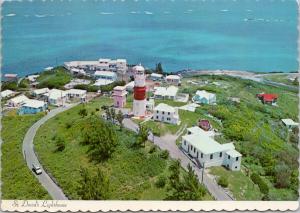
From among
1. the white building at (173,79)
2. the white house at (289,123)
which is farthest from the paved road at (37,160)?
the white house at (289,123)

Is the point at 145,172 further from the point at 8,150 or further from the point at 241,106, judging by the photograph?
the point at 241,106

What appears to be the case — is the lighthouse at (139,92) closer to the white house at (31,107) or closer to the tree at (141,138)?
the tree at (141,138)

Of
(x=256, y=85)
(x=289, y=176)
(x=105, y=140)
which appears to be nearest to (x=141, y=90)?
(x=105, y=140)

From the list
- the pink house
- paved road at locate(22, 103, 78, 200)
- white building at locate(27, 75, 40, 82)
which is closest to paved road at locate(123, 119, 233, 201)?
the pink house

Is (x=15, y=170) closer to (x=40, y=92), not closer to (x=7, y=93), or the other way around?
(x=7, y=93)

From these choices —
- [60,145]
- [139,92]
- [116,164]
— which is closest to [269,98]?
→ [139,92]

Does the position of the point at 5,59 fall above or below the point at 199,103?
above
